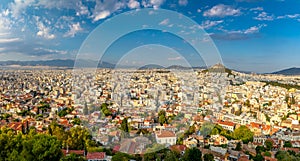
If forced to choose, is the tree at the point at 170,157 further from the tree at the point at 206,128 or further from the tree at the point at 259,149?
the tree at the point at 259,149

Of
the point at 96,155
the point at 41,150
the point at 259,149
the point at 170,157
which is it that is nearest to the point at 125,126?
the point at 96,155

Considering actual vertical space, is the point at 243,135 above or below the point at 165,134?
below

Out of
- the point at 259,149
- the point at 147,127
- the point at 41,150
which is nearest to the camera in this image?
the point at 41,150

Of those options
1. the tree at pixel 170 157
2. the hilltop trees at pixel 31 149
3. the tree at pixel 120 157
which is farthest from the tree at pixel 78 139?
the tree at pixel 170 157

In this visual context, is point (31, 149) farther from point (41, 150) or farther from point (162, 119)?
point (162, 119)

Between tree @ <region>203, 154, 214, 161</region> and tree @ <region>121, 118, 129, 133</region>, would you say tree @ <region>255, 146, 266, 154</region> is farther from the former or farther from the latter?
tree @ <region>121, 118, 129, 133</region>

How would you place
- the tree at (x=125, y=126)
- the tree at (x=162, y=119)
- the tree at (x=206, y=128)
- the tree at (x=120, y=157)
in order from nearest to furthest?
the tree at (x=120, y=157)
the tree at (x=125, y=126)
the tree at (x=206, y=128)
the tree at (x=162, y=119)

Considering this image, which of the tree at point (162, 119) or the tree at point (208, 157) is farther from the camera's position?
the tree at point (162, 119)

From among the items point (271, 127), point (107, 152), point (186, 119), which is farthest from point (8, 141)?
point (271, 127)

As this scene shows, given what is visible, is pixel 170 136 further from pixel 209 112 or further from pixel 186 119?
pixel 209 112

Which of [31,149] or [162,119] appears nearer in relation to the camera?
[31,149]

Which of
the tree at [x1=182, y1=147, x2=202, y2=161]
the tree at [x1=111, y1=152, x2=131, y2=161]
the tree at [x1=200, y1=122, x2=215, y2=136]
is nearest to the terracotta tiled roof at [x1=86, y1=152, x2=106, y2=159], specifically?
the tree at [x1=111, y1=152, x2=131, y2=161]
